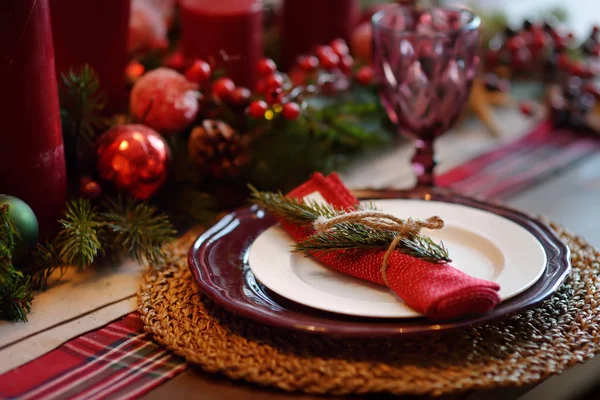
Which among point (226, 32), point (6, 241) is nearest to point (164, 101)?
point (226, 32)

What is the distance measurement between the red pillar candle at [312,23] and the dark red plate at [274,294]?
18.9 inches

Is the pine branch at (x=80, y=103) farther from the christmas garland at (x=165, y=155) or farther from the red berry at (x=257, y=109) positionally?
the red berry at (x=257, y=109)

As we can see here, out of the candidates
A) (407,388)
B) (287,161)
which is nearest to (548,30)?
(287,161)

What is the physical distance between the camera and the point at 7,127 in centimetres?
63

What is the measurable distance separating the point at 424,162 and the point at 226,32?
1.00 feet

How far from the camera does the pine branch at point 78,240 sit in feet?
2.16

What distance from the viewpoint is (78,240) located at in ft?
2.17

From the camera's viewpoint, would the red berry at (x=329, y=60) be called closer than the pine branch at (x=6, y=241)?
No

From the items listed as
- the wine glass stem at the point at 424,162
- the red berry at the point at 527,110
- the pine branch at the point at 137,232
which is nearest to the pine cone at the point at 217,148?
the pine branch at the point at 137,232

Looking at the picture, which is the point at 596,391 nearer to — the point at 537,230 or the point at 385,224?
the point at 537,230

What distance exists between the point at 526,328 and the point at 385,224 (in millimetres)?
143

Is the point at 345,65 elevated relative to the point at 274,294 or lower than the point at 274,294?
elevated

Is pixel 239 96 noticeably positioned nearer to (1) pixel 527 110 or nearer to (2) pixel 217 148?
(2) pixel 217 148

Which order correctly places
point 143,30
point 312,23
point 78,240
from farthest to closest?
point 312,23, point 143,30, point 78,240
